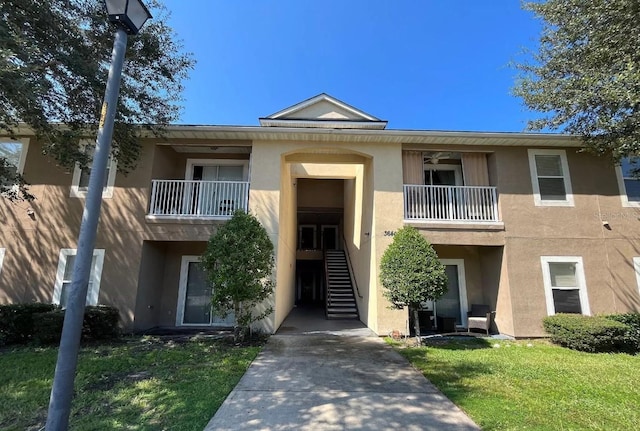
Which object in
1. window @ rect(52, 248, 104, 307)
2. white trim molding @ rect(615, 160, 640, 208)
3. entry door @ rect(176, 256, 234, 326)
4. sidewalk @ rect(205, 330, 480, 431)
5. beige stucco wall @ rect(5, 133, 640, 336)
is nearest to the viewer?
sidewalk @ rect(205, 330, 480, 431)

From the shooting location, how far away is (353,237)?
14227mm

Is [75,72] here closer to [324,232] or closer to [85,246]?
[85,246]

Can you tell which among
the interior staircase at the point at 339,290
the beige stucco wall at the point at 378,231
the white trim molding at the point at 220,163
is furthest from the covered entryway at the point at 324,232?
the white trim molding at the point at 220,163

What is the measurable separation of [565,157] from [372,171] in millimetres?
6069

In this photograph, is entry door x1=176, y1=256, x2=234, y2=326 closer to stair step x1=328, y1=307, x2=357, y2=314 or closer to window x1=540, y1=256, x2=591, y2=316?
stair step x1=328, y1=307, x2=357, y2=314

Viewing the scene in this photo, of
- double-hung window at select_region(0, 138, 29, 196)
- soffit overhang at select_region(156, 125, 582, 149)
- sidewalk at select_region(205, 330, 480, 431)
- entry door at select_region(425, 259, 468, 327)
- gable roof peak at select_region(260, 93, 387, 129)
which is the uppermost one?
gable roof peak at select_region(260, 93, 387, 129)

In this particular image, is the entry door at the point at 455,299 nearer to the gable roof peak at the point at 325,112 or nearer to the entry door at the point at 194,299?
the gable roof peak at the point at 325,112

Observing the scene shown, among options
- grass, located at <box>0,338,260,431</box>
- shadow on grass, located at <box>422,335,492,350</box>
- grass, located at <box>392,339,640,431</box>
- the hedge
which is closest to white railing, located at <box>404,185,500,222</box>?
shadow on grass, located at <box>422,335,492,350</box>

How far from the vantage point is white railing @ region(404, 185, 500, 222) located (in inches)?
397

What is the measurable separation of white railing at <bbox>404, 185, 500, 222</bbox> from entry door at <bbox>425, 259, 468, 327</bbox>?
70.9 inches

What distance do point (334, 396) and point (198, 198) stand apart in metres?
7.62

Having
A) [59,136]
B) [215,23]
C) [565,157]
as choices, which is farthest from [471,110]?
[59,136]

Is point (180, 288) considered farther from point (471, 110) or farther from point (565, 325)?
point (471, 110)

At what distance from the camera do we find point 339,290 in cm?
1376
